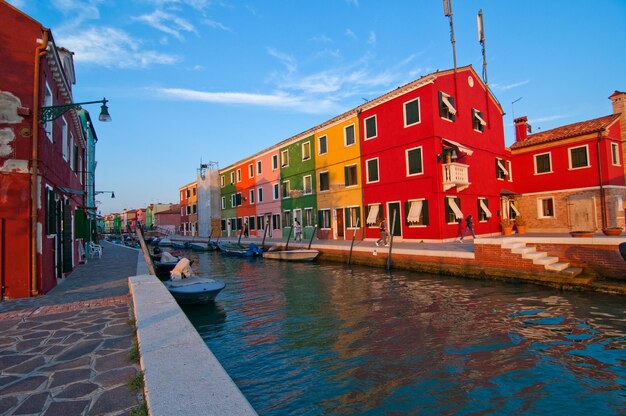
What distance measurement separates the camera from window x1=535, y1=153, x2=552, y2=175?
898 inches

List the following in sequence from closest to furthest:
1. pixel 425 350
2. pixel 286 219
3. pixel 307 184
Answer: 1. pixel 425 350
2. pixel 307 184
3. pixel 286 219

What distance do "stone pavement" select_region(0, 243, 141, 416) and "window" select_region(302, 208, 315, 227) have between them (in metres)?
21.2

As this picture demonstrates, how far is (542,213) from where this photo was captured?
75.8 ft

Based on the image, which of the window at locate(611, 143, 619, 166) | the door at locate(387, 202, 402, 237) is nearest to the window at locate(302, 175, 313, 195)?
the door at locate(387, 202, 402, 237)

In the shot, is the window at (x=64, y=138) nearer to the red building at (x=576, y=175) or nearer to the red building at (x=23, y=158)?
the red building at (x=23, y=158)

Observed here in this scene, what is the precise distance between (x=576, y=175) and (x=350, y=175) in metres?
13.7

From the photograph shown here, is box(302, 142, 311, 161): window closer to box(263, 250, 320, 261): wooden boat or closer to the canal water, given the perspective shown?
box(263, 250, 320, 261): wooden boat

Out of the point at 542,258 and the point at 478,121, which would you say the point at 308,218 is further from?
the point at 542,258

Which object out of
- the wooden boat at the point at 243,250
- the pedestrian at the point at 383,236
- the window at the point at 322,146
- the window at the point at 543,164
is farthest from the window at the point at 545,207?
the wooden boat at the point at 243,250

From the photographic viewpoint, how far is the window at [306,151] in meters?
28.7

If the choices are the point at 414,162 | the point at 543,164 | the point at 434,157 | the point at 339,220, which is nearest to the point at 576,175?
the point at 543,164

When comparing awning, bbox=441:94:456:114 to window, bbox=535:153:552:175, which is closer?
awning, bbox=441:94:456:114

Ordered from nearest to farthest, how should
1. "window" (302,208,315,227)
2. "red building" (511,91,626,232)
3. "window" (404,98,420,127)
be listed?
1. "window" (404,98,420,127)
2. "red building" (511,91,626,232)
3. "window" (302,208,315,227)

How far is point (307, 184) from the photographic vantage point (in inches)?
1138
